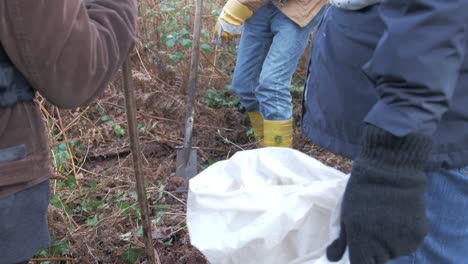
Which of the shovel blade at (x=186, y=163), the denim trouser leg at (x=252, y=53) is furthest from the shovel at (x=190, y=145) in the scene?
the denim trouser leg at (x=252, y=53)

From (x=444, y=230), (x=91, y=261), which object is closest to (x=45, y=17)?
(x=444, y=230)

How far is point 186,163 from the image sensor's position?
3301mm

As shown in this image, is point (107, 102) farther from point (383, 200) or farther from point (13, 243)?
point (383, 200)

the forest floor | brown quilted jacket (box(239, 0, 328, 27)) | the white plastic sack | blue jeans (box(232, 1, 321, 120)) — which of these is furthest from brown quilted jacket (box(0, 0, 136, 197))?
blue jeans (box(232, 1, 321, 120))

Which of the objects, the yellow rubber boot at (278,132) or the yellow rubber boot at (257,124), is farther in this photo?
the yellow rubber boot at (257,124)

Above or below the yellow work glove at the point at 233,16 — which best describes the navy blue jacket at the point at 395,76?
above

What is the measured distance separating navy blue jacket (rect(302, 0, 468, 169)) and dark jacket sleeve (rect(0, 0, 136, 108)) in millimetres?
551

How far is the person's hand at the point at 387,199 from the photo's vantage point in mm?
971

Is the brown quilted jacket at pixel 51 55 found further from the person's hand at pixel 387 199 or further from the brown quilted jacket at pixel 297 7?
the brown quilted jacket at pixel 297 7

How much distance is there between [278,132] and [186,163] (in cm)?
65

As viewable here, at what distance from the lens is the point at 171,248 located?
8.25ft

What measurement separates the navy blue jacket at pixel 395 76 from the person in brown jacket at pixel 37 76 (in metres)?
0.56

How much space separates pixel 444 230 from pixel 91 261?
1.67 meters

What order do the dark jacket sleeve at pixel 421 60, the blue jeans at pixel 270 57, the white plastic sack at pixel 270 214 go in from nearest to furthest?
the dark jacket sleeve at pixel 421 60, the white plastic sack at pixel 270 214, the blue jeans at pixel 270 57
